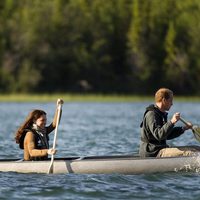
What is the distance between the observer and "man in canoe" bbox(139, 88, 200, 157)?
619 inches

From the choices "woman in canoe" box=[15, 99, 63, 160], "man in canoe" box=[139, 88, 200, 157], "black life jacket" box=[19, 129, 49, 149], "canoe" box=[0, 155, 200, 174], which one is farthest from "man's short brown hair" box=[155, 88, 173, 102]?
"black life jacket" box=[19, 129, 49, 149]

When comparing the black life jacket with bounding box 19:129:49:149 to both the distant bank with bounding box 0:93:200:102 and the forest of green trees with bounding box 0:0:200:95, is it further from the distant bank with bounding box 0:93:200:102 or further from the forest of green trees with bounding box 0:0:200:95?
the forest of green trees with bounding box 0:0:200:95

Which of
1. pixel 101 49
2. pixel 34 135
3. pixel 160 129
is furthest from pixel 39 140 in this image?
pixel 101 49

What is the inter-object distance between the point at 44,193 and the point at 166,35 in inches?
2832

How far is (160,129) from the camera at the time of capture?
51.6 feet

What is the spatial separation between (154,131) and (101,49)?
6976 centimetres

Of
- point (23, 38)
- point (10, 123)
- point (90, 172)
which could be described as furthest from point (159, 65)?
point (90, 172)

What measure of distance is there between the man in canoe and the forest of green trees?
6388 centimetres

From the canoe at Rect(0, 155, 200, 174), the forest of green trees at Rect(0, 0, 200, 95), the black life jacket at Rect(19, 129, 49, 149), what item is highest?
the forest of green trees at Rect(0, 0, 200, 95)

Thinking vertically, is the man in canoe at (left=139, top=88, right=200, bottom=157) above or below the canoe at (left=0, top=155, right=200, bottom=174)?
above

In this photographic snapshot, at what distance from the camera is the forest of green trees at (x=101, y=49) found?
8188 cm

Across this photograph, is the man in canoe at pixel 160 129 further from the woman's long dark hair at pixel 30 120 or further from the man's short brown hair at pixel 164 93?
the woman's long dark hair at pixel 30 120

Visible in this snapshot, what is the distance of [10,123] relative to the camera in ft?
126

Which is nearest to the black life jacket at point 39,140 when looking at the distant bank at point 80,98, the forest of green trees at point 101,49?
the distant bank at point 80,98
